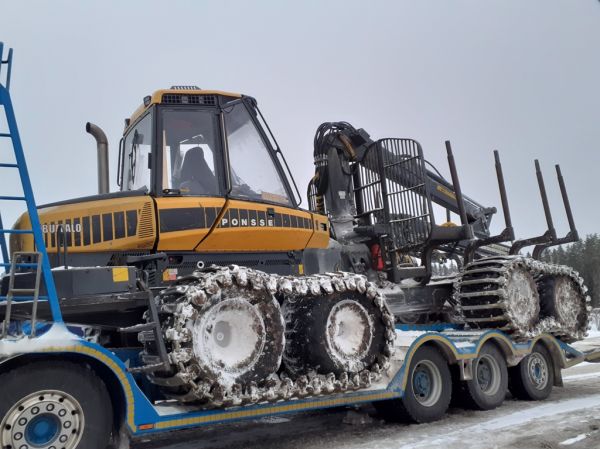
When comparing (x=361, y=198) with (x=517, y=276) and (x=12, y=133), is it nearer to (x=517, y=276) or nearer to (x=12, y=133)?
(x=517, y=276)

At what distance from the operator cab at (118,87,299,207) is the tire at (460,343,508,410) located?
367 centimetres

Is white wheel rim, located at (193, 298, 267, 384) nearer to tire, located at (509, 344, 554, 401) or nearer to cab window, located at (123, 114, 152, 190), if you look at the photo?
cab window, located at (123, 114, 152, 190)

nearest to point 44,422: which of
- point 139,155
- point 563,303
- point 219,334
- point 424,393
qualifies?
point 219,334

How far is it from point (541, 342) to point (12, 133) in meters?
8.04

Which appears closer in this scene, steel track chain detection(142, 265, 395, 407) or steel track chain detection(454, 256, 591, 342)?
steel track chain detection(142, 265, 395, 407)

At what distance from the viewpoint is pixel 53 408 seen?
169 inches

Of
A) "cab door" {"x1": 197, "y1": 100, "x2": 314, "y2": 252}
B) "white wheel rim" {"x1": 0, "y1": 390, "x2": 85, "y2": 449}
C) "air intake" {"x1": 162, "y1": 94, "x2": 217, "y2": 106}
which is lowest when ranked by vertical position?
"white wheel rim" {"x1": 0, "y1": 390, "x2": 85, "y2": 449}

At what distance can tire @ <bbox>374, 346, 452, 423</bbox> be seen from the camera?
7.00 m

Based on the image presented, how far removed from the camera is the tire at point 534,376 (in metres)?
8.83

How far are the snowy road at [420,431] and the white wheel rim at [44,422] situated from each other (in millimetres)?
2265

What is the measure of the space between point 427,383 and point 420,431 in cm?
90

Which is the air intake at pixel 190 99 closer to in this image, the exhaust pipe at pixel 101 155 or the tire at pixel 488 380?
the exhaust pipe at pixel 101 155

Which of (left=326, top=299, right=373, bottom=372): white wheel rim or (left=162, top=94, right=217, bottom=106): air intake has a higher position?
(left=162, top=94, right=217, bottom=106): air intake

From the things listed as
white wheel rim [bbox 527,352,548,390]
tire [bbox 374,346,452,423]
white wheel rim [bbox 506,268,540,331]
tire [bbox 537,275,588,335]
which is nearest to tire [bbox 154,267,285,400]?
tire [bbox 374,346,452,423]
